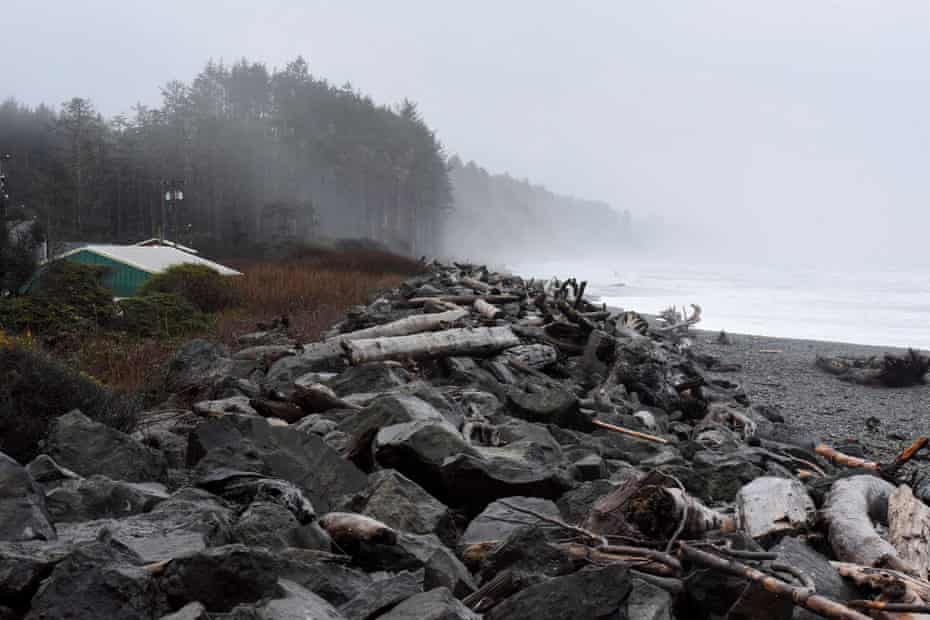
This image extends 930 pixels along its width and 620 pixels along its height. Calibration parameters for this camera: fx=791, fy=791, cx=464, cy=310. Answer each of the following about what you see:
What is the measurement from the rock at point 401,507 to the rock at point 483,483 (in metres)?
0.29

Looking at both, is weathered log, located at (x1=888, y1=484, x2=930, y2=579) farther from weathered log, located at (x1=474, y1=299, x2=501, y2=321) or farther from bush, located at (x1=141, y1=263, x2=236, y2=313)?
bush, located at (x1=141, y1=263, x2=236, y2=313)

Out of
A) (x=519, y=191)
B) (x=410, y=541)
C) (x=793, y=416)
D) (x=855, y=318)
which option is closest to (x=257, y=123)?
(x=855, y=318)

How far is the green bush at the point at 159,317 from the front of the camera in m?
14.0

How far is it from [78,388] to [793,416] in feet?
33.2

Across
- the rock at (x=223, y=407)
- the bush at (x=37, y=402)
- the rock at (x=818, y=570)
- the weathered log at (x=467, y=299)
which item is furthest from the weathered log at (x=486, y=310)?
the rock at (x=818, y=570)

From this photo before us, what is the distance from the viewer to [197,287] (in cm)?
1781

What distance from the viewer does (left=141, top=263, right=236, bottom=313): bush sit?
57.0ft

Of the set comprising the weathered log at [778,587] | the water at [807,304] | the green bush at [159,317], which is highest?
the weathered log at [778,587]

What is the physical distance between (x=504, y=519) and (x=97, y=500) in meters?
1.72

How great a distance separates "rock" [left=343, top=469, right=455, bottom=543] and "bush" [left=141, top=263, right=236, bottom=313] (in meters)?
14.2

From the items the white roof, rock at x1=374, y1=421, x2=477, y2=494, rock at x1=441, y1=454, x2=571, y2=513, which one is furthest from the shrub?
rock at x1=441, y1=454, x2=571, y2=513

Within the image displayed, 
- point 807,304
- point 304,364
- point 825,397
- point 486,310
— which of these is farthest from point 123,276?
point 807,304

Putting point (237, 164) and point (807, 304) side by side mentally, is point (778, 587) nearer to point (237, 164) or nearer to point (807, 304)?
point (807, 304)

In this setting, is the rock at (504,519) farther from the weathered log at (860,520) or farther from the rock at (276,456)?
the weathered log at (860,520)
